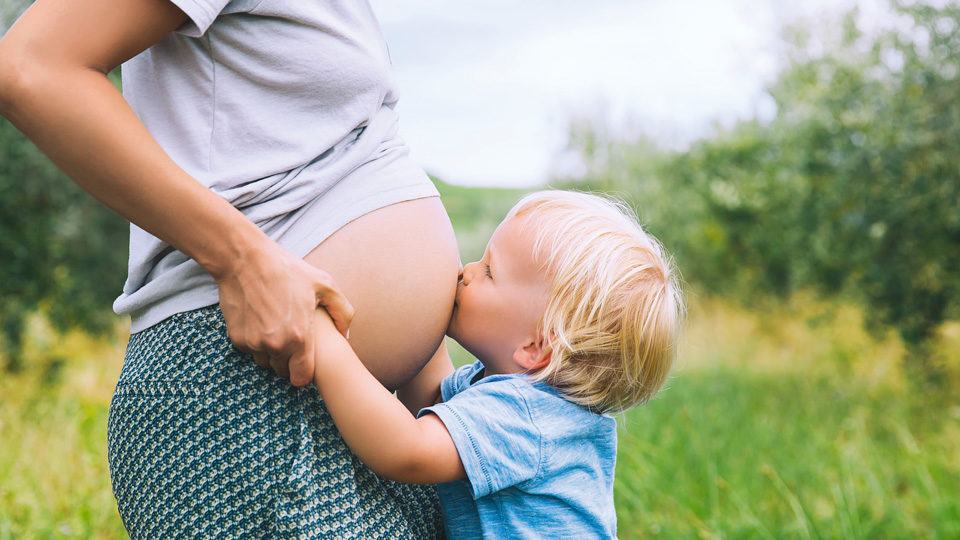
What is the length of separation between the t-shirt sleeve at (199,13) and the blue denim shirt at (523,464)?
2.16 feet

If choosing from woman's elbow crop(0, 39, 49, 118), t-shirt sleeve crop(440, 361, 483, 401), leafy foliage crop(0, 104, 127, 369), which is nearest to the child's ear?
t-shirt sleeve crop(440, 361, 483, 401)

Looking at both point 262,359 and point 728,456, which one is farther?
point 728,456

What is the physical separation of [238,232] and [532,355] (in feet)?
1.99

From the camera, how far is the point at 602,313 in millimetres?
1473

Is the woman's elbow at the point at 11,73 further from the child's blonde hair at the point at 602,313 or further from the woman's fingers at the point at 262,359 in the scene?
the child's blonde hair at the point at 602,313

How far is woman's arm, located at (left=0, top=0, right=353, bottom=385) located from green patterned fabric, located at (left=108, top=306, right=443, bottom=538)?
8 centimetres

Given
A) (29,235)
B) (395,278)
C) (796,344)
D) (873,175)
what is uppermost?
(395,278)

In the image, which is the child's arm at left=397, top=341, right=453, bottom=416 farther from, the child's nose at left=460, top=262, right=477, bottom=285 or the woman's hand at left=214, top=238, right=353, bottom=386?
the woman's hand at left=214, top=238, right=353, bottom=386

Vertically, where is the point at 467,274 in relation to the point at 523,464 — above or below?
above

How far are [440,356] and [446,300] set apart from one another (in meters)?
0.25

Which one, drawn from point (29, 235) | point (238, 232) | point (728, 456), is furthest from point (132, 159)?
point (29, 235)

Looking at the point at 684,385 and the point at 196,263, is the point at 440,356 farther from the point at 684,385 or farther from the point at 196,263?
the point at 684,385

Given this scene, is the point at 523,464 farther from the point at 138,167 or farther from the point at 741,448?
the point at 741,448

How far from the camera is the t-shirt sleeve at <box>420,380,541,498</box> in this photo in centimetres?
130
